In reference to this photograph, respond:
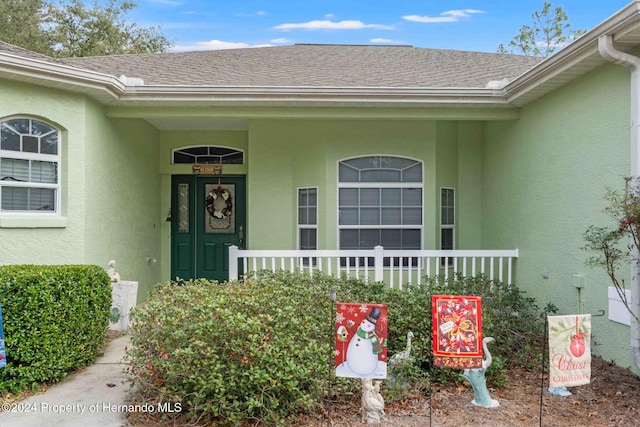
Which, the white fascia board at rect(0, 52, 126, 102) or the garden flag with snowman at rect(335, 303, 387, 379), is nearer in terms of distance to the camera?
the garden flag with snowman at rect(335, 303, 387, 379)

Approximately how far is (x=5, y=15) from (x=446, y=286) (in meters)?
22.0

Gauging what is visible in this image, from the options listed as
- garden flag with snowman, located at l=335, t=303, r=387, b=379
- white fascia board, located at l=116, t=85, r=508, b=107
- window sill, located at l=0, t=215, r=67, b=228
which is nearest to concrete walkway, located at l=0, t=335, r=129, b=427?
garden flag with snowman, located at l=335, t=303, r=387, b=379

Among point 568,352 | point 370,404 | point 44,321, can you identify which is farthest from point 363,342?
point 44,321

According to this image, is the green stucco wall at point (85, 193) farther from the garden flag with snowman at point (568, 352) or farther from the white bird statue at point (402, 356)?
the garden flag with snowman at point (568, 352)

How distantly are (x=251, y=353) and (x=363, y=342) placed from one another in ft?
2.78

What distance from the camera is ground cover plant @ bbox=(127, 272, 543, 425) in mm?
3486

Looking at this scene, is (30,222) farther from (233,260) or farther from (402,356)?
(402,356)

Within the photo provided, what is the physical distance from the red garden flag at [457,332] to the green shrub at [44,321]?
134 inches

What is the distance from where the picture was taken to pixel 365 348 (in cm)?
347

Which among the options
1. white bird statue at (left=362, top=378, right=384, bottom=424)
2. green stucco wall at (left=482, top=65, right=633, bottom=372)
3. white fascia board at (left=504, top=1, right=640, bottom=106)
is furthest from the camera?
green stucco wall at (left=482, top=65, right=633, bottom=372)

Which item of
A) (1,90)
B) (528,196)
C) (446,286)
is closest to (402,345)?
(446,286)

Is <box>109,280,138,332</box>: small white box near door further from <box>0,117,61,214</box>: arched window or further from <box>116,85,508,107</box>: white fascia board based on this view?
<box>116,85,508,107</box>: white fascia board

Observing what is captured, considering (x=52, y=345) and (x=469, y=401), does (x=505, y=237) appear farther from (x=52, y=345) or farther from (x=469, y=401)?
(x=52, y=345)

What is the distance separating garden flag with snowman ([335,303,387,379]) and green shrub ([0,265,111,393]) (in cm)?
270
